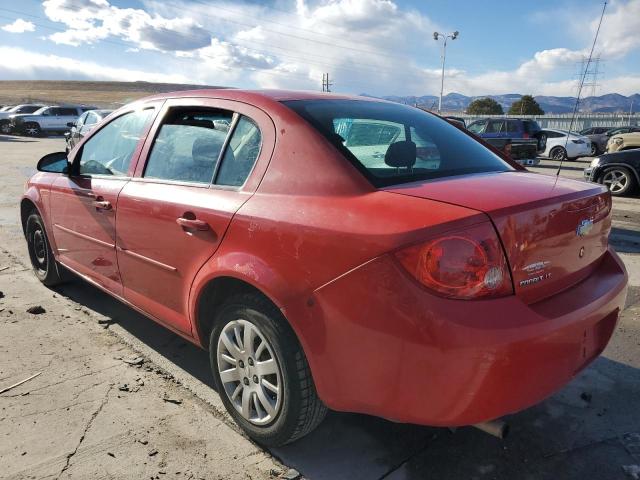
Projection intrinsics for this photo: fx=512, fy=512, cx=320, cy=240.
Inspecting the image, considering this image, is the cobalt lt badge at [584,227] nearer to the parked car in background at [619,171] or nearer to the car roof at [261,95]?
the car roof at [261,95]

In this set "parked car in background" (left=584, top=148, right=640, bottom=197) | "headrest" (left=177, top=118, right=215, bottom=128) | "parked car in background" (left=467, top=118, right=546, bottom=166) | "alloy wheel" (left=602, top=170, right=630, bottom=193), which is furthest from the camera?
"parked car in background" (left=467, top=118, right=546, bottom=166)

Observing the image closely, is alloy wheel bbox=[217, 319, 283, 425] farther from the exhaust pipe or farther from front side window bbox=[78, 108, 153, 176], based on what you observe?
front side window bbox=[78, 108, 153, 176]

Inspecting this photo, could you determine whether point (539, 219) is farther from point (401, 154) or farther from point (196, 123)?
point (196, 123)

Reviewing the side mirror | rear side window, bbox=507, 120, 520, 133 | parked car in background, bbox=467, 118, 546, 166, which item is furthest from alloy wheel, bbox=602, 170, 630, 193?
the side mirror

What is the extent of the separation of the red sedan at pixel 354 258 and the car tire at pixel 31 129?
31.3m

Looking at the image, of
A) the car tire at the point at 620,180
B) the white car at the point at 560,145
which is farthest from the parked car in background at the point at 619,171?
the white car at the point at 560,145

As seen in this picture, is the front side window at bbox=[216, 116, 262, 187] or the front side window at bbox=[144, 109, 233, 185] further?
the front side window at bbox=[144, 109, 233, 185]

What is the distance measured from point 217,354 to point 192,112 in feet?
4.54

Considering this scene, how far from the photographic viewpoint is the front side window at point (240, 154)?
2.49 m

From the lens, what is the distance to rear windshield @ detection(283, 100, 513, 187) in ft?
7.67

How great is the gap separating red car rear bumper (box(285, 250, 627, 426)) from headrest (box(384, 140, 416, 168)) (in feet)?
2.74

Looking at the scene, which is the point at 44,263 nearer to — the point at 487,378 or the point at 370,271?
the point at 370,271

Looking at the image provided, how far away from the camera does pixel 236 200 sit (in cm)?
241

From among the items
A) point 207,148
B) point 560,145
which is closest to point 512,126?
point 560,145
